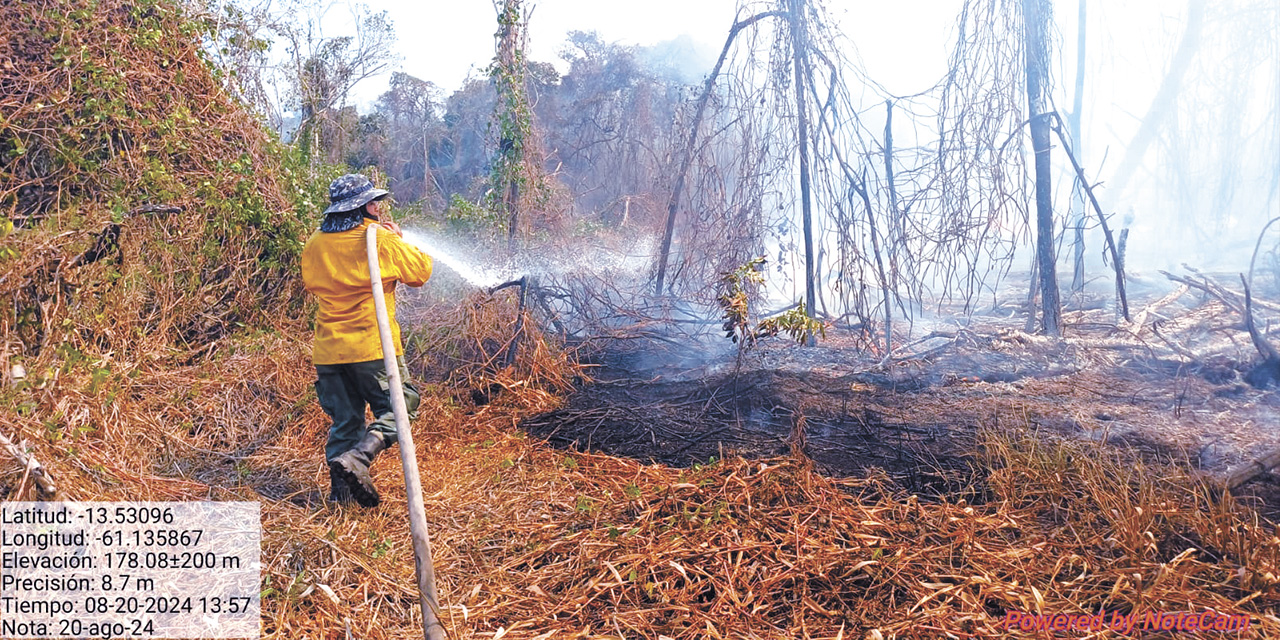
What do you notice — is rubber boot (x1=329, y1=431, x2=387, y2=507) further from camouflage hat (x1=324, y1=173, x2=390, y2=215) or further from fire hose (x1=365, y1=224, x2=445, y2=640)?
camouflage hat (x1=324, y1=173, x2=390, y2=215)

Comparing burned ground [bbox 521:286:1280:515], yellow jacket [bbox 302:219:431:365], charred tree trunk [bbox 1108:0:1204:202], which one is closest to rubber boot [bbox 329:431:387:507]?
yellow jacket [bbox 302:219:431:365]

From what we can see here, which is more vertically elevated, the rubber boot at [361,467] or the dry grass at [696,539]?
the rubber boot at [361,467]

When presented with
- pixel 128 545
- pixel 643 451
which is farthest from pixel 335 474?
pixel 643 451

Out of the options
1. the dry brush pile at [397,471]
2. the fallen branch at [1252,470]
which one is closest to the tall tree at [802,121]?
the dry brush pile at [397,471]

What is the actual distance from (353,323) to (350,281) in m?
0.24

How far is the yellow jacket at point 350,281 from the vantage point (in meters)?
3.82

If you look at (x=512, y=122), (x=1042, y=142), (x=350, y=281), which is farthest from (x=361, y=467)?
(x=1042, y=142)

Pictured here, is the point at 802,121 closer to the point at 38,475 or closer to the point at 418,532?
the point at 418,532

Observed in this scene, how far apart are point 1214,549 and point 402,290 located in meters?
6.47

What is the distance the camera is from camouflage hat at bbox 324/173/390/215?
12.6 ft

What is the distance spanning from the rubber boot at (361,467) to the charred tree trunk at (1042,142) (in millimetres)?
5665

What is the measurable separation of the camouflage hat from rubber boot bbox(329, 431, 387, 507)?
46.4 inches

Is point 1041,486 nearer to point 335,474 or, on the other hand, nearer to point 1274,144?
point 335,474

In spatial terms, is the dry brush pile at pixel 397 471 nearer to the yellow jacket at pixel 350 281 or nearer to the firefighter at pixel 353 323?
the firefighter at pixel 353 323
